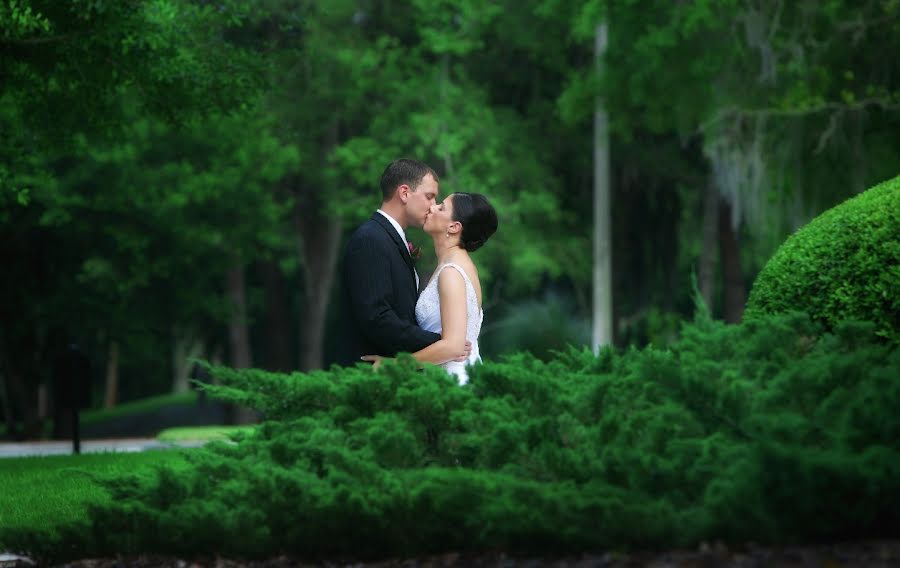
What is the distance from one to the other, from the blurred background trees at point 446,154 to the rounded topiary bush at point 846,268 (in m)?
7.00

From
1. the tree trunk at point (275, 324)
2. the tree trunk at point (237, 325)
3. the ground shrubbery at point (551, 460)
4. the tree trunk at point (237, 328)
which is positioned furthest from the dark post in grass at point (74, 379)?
the tree trunk at point (275, 324)

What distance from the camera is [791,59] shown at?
2284cm

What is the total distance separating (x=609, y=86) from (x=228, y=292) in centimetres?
1256

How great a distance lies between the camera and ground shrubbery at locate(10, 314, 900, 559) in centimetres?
564

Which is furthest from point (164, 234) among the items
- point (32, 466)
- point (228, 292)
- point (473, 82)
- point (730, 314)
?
point (32, 466)

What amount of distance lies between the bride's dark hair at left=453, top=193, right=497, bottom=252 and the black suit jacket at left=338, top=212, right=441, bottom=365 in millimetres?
344

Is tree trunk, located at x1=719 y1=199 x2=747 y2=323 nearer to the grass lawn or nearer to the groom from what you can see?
the grass lawn

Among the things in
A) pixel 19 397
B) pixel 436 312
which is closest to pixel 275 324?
pixel 19 397

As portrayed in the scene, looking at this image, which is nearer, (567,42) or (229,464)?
(229,464)

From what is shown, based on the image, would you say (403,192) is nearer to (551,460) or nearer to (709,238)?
(551,460)

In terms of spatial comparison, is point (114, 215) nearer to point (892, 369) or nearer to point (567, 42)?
point (567, 42)

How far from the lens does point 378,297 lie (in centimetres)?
779

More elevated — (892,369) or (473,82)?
(473,82)

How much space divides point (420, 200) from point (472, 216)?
31 cm
